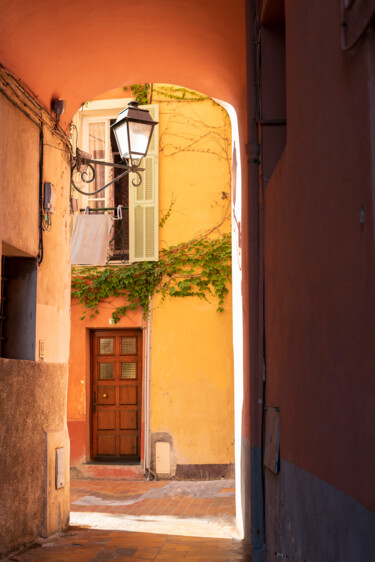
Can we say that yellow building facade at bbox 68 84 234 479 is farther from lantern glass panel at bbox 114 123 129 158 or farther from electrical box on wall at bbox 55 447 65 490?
electrical box on wall at bbox 55 447 65 490

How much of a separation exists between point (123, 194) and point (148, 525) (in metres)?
6.73

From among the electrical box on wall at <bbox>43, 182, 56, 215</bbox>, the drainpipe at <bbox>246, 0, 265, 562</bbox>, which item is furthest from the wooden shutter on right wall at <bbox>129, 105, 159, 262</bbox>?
the drainpipe at <bbox>246, 0, 265, 562</bbox>

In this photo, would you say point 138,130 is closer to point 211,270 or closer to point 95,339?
point 211,270

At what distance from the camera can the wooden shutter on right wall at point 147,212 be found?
461 inches

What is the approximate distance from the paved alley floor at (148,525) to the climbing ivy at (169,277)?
118 inches

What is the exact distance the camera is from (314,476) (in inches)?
106

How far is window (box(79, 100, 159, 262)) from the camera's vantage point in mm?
11766

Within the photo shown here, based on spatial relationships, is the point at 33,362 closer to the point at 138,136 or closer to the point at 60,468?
the point at 60,468

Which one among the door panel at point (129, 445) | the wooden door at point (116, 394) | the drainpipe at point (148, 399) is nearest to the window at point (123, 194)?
the drainpipe at point (148, 399)

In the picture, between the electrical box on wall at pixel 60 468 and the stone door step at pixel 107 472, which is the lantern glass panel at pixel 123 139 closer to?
the electrical box on wall at pixel 60 468

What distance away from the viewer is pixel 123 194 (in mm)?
12531

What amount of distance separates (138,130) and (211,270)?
4.28 metres

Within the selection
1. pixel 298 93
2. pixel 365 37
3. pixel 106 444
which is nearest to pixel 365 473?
pixel 365 37

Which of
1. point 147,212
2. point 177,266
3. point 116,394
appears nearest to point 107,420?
point 116,394
